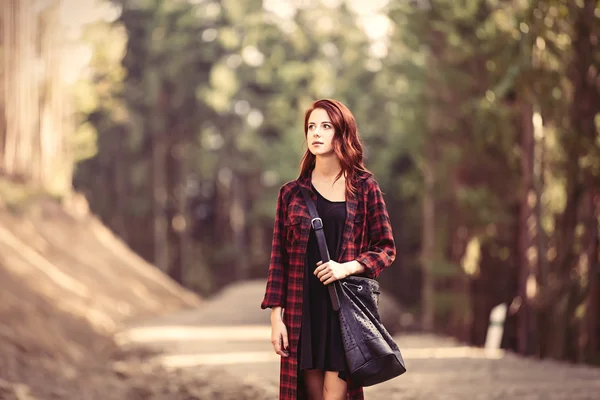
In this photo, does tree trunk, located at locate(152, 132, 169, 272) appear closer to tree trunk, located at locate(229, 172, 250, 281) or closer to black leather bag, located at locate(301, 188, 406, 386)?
tree trunk, located at locate(229, 172, 250, 281)

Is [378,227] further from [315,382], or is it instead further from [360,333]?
[315,382]

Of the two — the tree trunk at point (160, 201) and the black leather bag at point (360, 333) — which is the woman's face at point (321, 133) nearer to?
the black leather bag at point (360, 333)

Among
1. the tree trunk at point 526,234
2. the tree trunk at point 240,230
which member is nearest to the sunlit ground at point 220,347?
the tree trunk at point 526,234

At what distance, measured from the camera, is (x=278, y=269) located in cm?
394

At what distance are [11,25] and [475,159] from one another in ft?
35.9

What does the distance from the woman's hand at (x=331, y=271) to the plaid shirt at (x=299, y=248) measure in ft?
0.27

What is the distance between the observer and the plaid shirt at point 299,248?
152 inches

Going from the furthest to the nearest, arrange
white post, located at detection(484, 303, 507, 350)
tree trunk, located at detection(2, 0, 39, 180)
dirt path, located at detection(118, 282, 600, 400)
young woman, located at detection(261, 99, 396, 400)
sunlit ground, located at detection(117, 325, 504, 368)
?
1. tree trunk, located at detection(2, 0, 39, 180)
2. white post, located at detection(484, 303, 507, 350)
3. sunlit ground, located at detection(117, 325, 504, 368)
4. dirt path, located at detection(118, 282, 600, 400)
5. young woman, located at detection(261, 99, 396, 400)

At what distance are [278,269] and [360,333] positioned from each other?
45 cm

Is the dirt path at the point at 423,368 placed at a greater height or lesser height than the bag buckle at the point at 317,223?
lesser

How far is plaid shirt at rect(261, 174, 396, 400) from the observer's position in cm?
387

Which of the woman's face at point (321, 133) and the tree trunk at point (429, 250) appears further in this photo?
the tree trunk at point (429, 250)

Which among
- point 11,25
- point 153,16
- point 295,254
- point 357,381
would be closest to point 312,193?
point 295,254

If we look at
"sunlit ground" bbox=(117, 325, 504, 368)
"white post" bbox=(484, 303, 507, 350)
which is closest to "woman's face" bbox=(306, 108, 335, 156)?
"sunlit ground" bbox=(117, 325, 504, 368)
